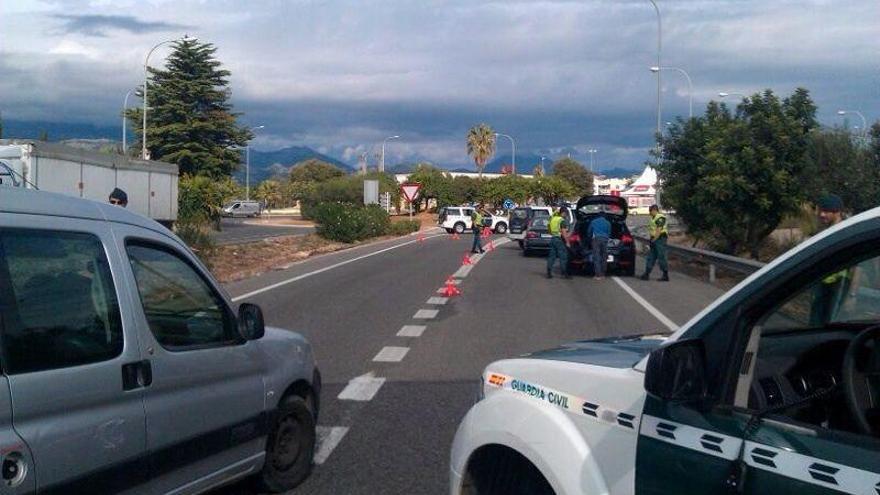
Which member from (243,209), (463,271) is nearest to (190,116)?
(243,209)

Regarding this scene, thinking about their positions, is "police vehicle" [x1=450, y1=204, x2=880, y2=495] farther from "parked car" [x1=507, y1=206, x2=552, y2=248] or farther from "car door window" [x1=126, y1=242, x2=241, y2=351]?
"parked car" [x1=507, y1=206, x2=552, y2=248]

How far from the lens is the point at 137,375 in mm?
4715

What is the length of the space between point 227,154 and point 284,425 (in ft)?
198

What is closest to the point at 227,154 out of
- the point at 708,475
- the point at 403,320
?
the point at 403,320

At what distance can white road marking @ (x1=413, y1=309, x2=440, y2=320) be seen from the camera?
1612 cm

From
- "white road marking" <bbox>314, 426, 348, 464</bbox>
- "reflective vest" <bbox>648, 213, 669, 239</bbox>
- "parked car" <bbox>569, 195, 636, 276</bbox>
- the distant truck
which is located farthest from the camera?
"parked car" <bbox>569, 195, 636, 276</bbox>

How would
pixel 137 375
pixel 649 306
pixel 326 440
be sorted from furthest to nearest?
1. pixel 649 306
2. pixel 326 440
3. pixel 137 375

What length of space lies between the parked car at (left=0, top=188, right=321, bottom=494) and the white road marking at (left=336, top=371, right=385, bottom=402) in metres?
3.28

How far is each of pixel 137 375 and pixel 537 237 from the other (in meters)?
30.0

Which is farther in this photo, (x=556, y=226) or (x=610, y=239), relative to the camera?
(x=610, y=239)

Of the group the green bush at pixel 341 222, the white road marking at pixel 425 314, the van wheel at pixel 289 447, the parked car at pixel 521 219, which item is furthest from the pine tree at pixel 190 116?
the van wheel at pixel 289 447

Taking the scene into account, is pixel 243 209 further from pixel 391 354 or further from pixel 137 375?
pixel 137 375

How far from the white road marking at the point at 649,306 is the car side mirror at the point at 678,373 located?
8.94m

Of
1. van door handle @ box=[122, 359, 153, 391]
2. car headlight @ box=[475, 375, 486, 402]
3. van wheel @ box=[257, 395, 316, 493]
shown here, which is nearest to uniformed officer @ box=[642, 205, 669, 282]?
van wheel @ box=[257, 395, 316, 493]
